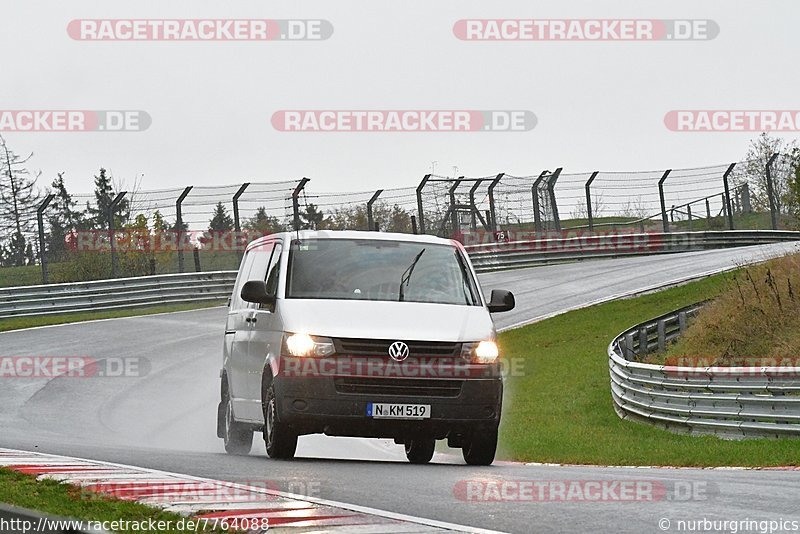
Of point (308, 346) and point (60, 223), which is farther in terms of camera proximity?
point (60, 223)

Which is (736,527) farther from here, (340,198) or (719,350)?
(340,198)

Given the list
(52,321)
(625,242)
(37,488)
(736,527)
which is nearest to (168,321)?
(52,321)

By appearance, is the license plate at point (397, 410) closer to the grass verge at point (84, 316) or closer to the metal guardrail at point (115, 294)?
the grass verge at point (84, 316)

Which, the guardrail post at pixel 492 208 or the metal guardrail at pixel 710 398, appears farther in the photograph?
the guardrail post at pixel 492 208

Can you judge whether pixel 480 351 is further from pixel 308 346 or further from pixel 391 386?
pixel 308 346

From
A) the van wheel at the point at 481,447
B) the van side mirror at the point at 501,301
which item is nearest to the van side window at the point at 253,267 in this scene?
the van side mirror at the point at 501,301

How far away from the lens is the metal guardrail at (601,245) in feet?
122

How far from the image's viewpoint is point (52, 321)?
1126 inches

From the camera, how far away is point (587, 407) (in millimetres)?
19453

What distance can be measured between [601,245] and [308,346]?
29.9 metres

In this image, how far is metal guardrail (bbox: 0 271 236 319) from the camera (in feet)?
95.8

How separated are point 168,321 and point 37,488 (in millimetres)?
20604

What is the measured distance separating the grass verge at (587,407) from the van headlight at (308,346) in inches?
167

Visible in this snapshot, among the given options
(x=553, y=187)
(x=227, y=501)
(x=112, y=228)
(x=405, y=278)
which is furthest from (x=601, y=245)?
(x=227, y=501)
